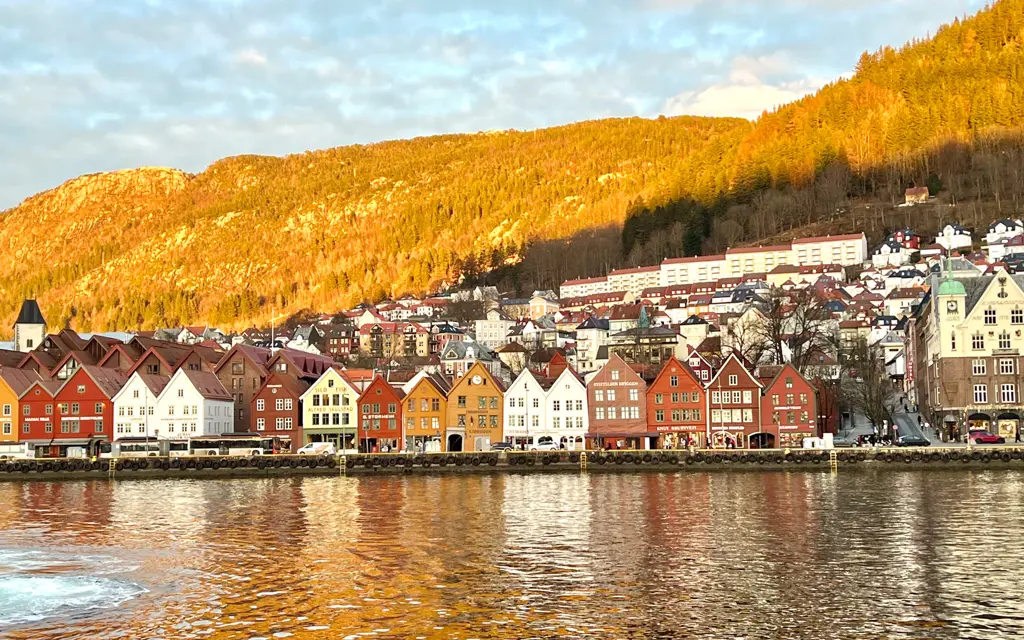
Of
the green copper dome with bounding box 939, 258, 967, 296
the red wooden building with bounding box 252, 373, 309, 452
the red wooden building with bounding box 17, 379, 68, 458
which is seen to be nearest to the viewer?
the green copper dome with bounding box 939, 258, 967, 296

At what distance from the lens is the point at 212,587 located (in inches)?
1276

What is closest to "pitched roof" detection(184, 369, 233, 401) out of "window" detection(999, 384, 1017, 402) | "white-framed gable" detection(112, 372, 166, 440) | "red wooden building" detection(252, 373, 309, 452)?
"red wooden building" detection(252, 373, 309, 452)

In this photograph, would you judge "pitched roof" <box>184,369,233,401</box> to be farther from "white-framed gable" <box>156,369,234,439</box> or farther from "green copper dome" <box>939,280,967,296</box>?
"green copper dome" <box>939,280,967,296</box>

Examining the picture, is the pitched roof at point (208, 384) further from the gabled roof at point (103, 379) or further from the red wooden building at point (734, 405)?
the red wooden building at point (734, 405)

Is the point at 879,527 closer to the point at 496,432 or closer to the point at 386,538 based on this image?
the point at 386,538

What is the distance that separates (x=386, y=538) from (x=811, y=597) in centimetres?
1879

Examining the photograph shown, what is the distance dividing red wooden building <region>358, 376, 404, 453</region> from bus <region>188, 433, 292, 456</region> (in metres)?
7.70

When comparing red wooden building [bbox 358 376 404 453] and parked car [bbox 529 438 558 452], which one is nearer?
parked car [bbox 529 438 558 452]

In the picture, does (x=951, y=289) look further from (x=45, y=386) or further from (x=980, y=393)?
(x=45, y=386)

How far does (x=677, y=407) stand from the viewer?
99750 mm

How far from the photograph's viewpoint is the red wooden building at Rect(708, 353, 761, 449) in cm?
9762

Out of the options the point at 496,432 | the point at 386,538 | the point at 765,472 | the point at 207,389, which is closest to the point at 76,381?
the point at 207,389

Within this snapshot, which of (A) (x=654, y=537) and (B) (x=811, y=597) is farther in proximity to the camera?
(A) (x=654, y=537)

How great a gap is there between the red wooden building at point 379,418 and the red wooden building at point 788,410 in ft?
111
